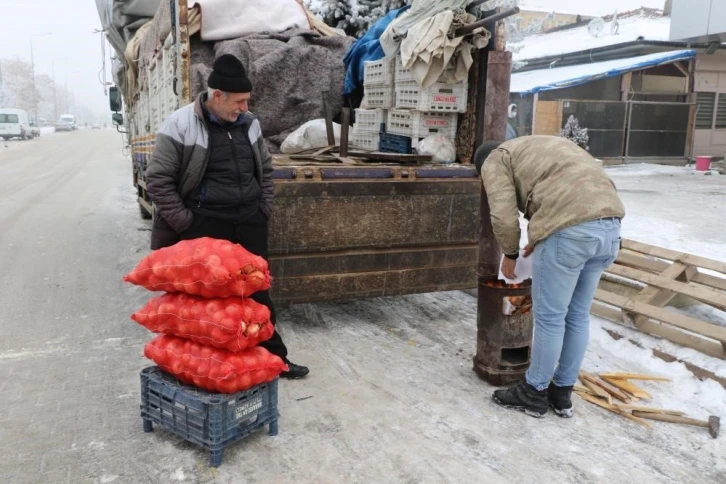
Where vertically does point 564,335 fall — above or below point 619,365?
above

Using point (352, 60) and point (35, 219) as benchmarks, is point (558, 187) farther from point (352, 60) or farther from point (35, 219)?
point (35, 219)

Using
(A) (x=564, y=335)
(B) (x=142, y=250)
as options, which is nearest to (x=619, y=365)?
(A) (x=564, y=335)

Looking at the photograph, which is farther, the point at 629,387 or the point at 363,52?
the point at 363,52

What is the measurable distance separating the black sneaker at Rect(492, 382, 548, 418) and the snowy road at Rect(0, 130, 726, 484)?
0.21 feet

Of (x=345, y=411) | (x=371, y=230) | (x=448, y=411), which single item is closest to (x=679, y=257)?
(x=371, y=230)

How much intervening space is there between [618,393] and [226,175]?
287 centimetres

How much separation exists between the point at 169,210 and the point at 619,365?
3.41m

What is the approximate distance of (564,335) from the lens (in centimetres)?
378

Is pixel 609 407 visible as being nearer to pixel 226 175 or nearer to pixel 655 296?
pixel 655 296

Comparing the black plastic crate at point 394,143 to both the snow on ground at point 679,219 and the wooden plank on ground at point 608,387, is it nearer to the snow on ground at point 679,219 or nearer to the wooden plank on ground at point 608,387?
the snow on ground at point 679,219

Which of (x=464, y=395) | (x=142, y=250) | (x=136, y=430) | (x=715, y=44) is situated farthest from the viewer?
(x=715, y=44)

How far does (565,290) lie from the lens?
3572 millimetres

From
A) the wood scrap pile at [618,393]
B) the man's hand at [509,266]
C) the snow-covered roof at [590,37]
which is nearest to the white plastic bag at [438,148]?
the man's hand at [509,266]

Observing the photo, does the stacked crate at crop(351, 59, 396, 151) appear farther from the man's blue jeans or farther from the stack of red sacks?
the stack of red sacks
